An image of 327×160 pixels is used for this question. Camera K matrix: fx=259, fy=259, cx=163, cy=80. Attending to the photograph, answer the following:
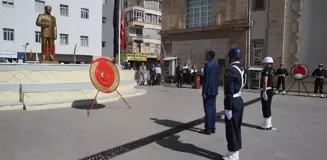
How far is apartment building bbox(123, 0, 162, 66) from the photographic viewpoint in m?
47.7

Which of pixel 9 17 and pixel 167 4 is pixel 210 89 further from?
pixel 9 17

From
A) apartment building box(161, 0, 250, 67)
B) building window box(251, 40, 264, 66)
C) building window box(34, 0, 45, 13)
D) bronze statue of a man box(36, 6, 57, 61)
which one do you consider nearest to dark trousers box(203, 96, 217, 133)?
bronze statue of a man box(36, 6, 57, 61)

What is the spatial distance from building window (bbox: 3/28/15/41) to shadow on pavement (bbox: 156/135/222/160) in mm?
28665

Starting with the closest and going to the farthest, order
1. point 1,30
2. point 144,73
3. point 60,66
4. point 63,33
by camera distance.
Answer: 1. point 60,66
2. point 144,73
3. point 1,30
4. point 63,33

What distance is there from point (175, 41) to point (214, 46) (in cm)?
464

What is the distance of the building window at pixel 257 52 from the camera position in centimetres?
1964

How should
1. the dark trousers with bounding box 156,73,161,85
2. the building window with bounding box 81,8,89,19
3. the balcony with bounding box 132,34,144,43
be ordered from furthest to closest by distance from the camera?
the balcony with bounding box 132,34,144,43 → the building window with bounding box 81,8,89,19 → the dark trousers with bounding box 156,73,161,85

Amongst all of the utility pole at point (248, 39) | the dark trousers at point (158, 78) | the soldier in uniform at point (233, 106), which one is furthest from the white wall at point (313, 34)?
the soldier in uniform at point (233, 106)

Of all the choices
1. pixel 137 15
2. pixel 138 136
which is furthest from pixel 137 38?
pixel 138 136

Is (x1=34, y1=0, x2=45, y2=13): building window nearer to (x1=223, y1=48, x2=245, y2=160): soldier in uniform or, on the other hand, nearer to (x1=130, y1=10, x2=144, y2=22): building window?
(x1=130, y1=10, x2=144, y2=22): building window

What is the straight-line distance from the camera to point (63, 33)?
31906 millimetres

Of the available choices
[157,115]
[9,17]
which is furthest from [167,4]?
[157,115]

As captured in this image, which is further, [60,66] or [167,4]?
[167,4]

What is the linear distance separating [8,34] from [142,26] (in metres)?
24.9
